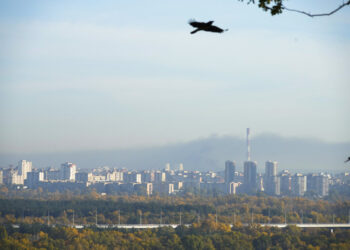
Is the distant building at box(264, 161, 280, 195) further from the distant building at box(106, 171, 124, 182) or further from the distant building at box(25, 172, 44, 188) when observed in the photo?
the distant building at box(25, 172, 44, 188)

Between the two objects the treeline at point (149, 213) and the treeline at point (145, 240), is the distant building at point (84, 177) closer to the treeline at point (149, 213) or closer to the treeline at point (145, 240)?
the treeline at point (149, 213)

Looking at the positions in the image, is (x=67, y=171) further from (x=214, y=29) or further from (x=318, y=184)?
(x=214, y=29)

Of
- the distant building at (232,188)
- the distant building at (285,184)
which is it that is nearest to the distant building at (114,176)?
the distant building at (232,188)

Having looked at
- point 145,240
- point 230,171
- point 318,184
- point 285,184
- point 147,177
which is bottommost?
point 145,240

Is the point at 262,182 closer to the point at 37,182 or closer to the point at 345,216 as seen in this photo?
the point at 37,182

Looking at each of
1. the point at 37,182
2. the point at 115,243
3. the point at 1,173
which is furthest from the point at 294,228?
the point at 37,182

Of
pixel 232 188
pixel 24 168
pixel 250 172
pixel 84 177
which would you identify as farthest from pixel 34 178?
pixel 250 172

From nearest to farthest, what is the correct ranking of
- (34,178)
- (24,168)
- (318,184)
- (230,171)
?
(318,184) < (34,178) < (24,168) < (230,171)

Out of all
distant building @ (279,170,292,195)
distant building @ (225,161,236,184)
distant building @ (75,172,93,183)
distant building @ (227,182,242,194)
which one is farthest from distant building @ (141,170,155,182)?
distant building @ (279,170,292,195)

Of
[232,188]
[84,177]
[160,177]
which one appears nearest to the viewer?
[232,188]
